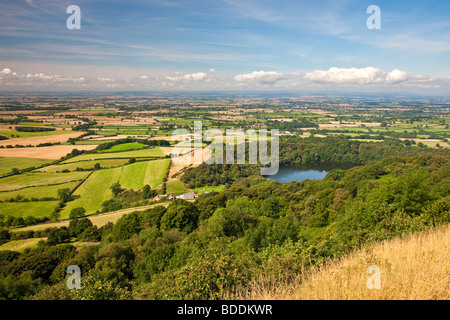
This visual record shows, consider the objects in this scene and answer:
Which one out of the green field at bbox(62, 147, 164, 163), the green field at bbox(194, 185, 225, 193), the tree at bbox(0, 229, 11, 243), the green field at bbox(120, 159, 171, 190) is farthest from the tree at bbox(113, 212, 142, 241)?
the green field at bbox(62, 147, 164, 163)

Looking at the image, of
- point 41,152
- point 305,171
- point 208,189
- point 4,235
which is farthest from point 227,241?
point 305,171

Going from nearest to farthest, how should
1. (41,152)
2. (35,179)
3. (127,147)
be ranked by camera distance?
(35,179) → (41,152) → (127,147)

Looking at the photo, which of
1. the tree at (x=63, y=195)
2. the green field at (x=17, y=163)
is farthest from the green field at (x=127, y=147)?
the tree at (x=63, y=195)

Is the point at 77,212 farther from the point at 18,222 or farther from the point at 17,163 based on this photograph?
the point at 17,163

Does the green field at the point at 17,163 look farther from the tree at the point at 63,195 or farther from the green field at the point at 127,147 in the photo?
the green field at the point at 127,147

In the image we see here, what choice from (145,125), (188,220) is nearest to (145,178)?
(188,220)
